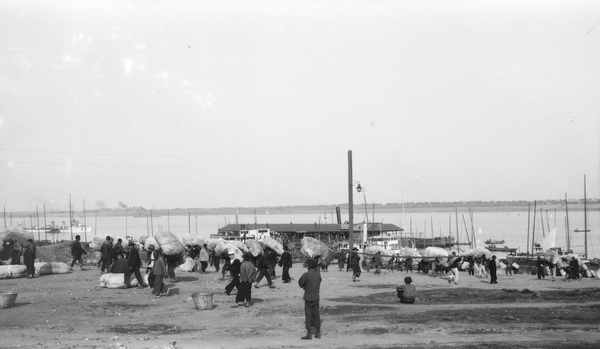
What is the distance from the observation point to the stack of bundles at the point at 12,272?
2142 cm

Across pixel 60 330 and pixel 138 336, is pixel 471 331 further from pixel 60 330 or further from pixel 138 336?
pixel 60 330

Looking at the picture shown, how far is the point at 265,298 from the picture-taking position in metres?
16.6

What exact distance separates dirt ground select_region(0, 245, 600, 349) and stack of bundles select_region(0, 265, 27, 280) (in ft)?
A: 6.53

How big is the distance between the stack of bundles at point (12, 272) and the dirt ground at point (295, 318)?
78.4 inches

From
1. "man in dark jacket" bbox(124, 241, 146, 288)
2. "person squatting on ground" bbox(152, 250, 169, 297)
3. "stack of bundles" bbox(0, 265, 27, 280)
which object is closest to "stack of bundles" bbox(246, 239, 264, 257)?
"man in dark jacket" bbox(124, 241, 146, 288)

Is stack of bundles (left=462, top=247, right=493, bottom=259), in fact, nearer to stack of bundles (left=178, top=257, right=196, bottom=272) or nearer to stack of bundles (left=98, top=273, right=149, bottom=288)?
stack of bundles (left=178, top=257, right=196, bottom=272)

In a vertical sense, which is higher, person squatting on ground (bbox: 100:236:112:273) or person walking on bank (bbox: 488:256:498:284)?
person squatting on ground (bbox: 100:236:112:273)

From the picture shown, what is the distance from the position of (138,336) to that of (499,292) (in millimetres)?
11580

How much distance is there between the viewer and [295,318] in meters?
13.2

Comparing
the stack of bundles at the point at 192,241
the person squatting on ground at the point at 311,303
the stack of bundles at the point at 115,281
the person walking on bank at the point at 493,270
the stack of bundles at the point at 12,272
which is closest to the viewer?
the person squatting on ground at the point at 311,303

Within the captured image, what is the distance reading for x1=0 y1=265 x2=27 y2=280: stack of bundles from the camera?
21.4 meters

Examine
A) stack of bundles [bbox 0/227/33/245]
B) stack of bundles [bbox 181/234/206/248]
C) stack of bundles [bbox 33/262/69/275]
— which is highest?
stack of bundles [bbox 0/227/33/245]

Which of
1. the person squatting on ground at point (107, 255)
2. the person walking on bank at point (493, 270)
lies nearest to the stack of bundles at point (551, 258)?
the person walking on bank at point (493, 270)

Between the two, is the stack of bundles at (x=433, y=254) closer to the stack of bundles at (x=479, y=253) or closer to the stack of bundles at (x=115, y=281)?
the stack of bundles at (x=479, y=253)
